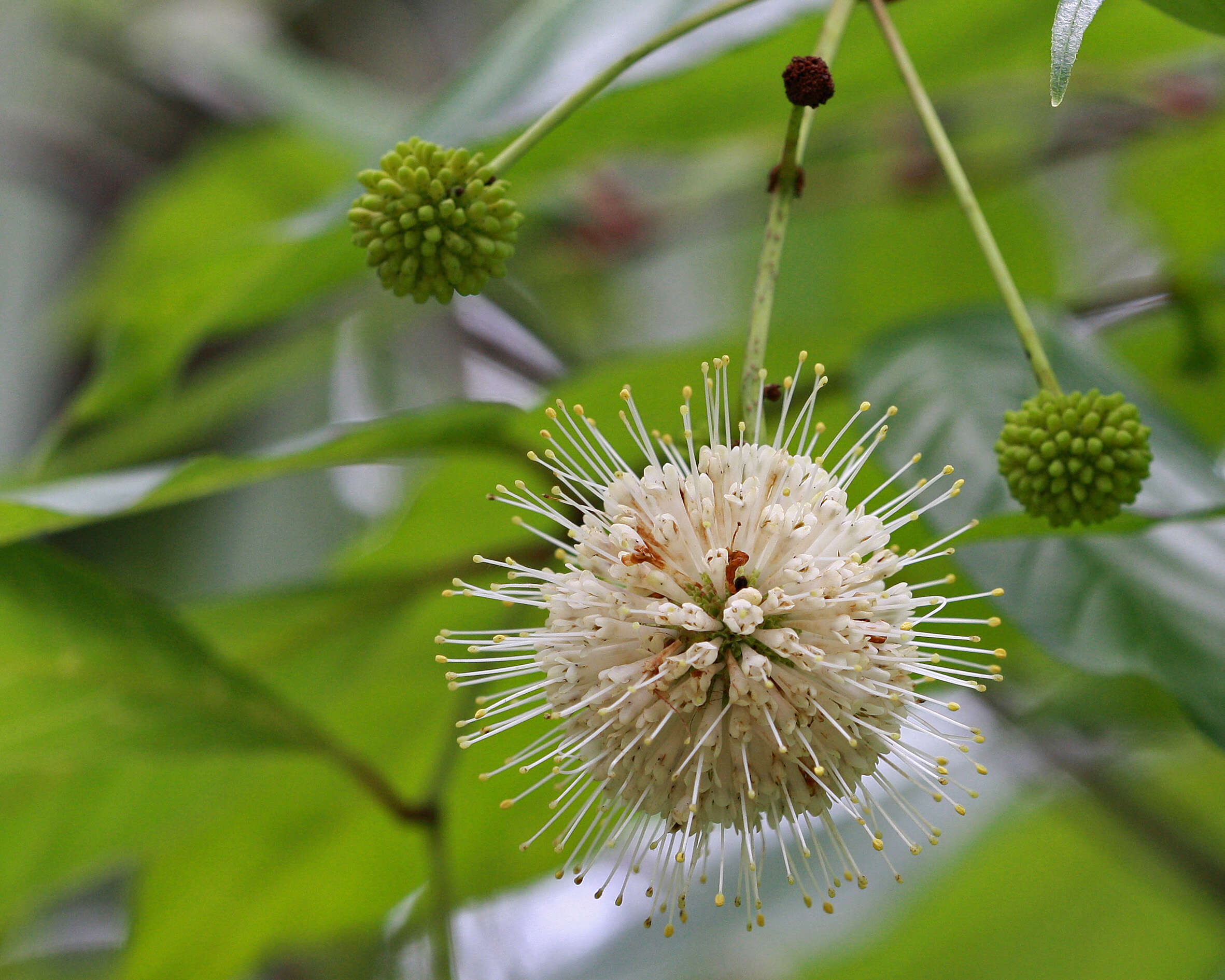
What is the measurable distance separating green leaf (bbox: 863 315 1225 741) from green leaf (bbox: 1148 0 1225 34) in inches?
9.8

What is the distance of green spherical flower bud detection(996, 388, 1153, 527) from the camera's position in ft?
2.12

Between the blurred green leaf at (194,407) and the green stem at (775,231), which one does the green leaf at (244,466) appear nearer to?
the blurred green leaf at (194,407)

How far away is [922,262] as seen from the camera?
1357 millimetres

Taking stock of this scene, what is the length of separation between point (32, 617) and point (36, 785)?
20 centimetres

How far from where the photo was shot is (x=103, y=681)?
917 mm

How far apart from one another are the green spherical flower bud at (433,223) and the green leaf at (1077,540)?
1.00 ft

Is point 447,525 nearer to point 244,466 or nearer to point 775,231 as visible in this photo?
point 244,466

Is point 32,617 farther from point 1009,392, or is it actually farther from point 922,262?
point 922,262

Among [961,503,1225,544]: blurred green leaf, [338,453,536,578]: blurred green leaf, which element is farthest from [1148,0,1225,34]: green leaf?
[338,453,536,578]: blurred green leaf

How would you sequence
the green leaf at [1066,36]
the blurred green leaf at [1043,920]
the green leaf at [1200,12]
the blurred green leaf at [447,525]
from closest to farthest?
the green leaf at [1066,36], the green leaf at [1200,12], the blurred green leaf at [447,525], the blurred green leaf at [1043,920]

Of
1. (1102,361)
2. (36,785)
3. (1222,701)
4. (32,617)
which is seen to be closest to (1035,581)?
(1222,701)

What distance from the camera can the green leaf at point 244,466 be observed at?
774 mm

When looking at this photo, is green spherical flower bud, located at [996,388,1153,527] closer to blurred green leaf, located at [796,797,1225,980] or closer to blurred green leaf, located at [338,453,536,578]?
blurred green leaf, located at [338,453,536,578]

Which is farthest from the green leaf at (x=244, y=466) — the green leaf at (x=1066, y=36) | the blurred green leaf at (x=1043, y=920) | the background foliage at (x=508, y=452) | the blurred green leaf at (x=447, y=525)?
the blurred green leaf at (x=1043, y=920)
